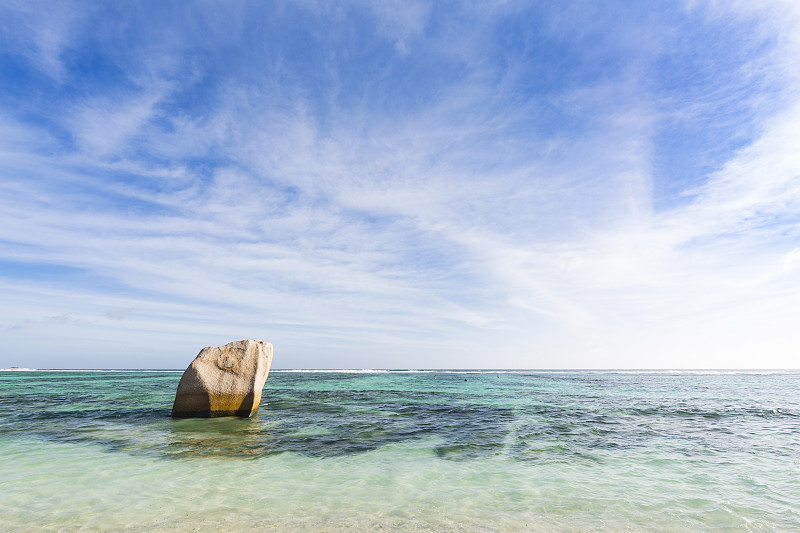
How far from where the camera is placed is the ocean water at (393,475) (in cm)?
588

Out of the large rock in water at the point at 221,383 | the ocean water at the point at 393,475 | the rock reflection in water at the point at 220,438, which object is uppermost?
the large rock in water at the point at 221,383

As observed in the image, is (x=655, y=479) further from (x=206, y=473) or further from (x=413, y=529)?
(x=206, y=473)

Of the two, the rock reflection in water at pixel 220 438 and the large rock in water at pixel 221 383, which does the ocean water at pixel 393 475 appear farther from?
the large rock in water at pixel 221 383

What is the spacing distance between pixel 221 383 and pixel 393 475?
9.54 metres

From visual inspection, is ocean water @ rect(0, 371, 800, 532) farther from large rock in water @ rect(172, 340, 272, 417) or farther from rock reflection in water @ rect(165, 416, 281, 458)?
large rock in water @ rect(172, 340, 272, 417)

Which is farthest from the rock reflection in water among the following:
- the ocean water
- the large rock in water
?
the large rock in water

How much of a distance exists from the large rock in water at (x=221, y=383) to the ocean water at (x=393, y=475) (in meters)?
0.61

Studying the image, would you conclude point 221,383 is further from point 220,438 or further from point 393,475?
point 393,475

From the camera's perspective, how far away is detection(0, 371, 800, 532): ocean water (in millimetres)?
5875

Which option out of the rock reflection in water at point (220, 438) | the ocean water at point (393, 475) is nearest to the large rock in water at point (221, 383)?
the rock reflection in water at point (220, 438)

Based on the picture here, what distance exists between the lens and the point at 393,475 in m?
8.15

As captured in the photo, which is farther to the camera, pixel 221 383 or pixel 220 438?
pixel 221 383

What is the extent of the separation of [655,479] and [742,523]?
2.16 metres

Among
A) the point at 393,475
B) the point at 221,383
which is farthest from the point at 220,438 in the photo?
the point at 393,475
